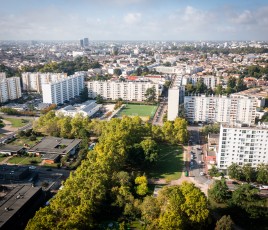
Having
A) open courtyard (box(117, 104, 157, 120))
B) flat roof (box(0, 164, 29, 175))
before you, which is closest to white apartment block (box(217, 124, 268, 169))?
flat roof (box(0, 164, 29, 175))

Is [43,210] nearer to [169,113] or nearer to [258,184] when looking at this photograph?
[258,184]

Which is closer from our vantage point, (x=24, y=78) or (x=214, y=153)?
(x=214, y=153)

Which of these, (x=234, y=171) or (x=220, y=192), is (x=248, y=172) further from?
(x=220, y=192)

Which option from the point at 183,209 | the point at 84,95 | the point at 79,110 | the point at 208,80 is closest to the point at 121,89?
the point at 84,95

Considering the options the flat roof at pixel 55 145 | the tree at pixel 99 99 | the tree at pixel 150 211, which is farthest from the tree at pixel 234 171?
the tree at pixel 99 99

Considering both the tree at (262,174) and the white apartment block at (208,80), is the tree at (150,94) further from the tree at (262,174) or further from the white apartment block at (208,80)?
the tree at (262,174)

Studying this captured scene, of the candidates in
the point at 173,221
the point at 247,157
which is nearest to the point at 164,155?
the point at 247,157
